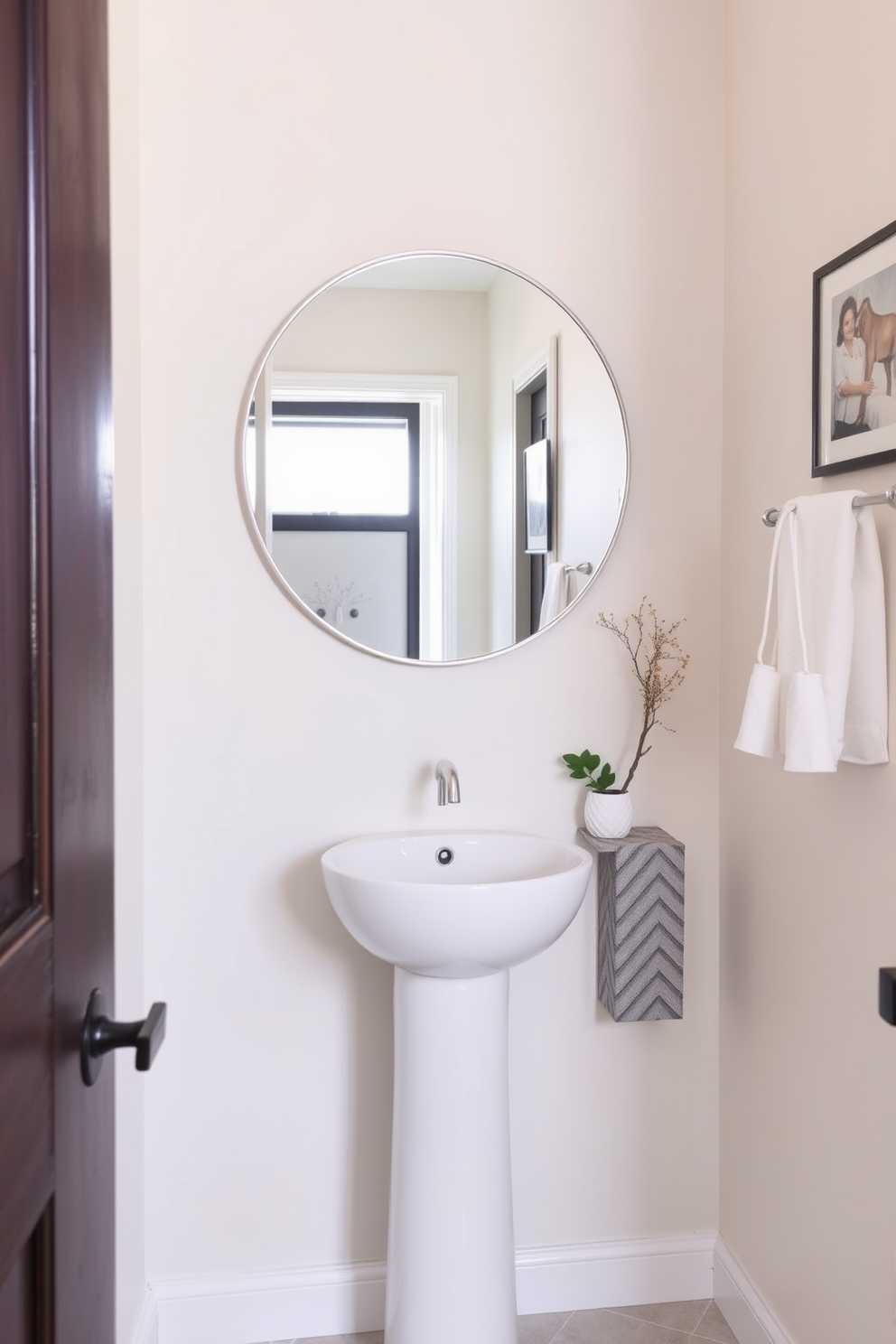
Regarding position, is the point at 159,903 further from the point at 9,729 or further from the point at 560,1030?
the point at 9,729

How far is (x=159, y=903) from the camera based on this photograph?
195cm

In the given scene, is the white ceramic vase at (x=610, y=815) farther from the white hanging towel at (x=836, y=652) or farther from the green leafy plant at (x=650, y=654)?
the white hanging towel at (x=836, y=652)

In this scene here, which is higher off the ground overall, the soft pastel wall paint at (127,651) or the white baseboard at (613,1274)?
the soft pastel wall paint at (127,651)

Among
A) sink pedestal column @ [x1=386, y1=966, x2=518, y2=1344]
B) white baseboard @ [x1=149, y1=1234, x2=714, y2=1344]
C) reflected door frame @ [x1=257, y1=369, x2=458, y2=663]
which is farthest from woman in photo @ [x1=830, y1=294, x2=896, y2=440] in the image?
white baseboard @ [x1=149, y1=1234, x2=714, y2=1344]

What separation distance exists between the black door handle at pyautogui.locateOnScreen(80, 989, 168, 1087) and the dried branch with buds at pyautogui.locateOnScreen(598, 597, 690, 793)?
139 cm

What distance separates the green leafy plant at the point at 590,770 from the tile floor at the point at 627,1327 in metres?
0.98

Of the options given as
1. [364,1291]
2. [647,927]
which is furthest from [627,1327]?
[647,927]

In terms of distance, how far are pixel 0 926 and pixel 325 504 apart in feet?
4.66

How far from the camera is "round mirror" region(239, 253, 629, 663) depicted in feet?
6.36

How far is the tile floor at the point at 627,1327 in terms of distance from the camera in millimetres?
1948

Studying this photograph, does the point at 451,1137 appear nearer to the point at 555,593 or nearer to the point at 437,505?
the point at 555,593

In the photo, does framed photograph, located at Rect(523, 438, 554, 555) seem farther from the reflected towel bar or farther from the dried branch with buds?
the reflected towel bar

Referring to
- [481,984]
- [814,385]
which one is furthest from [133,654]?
[814,385]

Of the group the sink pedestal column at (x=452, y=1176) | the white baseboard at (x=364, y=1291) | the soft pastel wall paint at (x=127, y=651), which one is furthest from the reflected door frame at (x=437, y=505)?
the white baseboard at (x=364, y=1291)
